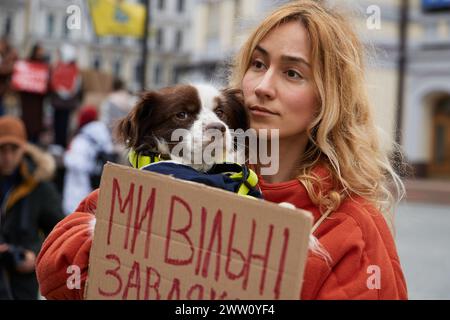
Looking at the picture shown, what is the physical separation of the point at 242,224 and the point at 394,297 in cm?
56

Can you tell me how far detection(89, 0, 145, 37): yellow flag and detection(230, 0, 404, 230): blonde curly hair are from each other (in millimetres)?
10197

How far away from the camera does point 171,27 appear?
68.4 meters

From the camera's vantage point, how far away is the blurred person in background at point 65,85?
1067cm

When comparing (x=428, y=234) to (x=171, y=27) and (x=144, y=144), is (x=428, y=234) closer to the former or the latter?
(x=144, y=144)

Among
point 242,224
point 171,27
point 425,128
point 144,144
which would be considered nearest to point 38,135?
point 144,144

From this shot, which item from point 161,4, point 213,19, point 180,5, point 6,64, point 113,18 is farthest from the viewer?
point 180,5

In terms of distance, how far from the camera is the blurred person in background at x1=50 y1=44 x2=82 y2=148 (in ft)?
35.0

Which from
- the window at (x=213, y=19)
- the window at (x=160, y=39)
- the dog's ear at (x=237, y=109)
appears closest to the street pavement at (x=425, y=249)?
the dog's ear at (x=237, y=109)

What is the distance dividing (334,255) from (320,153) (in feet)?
1.42

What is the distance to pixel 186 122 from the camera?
90.1 inches

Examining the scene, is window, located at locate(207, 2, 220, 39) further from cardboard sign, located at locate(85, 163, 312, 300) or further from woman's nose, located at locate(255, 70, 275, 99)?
cardboard sign, located at locate(85, 163, 312, 300)

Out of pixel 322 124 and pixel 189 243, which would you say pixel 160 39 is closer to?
pixel 322 124

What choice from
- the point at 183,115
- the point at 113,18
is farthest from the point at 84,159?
the point at 183,115
